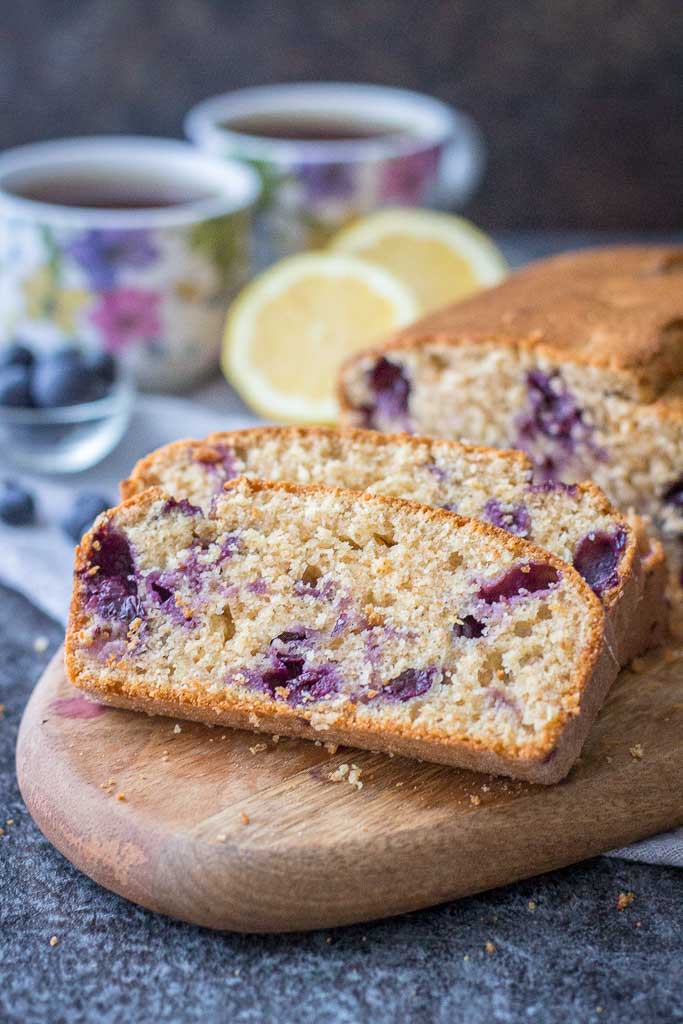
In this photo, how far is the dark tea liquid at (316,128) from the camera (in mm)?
4704

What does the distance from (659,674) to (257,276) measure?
2.51 metres

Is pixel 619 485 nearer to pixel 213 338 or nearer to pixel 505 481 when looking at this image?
pixel 505 481

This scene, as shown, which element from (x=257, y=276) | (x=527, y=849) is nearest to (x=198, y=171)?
(x=257, y=276)

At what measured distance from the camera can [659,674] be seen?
2523mm

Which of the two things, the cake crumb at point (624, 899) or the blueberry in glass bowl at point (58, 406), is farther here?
the blueberry in glass bowl at point (58, 406)

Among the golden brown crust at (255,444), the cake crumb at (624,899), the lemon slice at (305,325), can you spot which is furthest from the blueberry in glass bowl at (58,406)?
the cake crumb at (624,899)

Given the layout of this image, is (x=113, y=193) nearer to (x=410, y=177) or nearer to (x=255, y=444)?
(x=410, y=177)

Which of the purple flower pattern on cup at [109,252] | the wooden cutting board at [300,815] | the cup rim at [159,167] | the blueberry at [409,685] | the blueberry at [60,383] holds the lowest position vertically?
the wooden cutting board at [300,815]

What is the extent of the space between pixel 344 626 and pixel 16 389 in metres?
1.57

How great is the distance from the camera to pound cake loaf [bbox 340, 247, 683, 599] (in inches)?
113

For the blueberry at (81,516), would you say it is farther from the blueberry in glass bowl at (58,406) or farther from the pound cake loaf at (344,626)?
the pound cake loaf at (344,626)

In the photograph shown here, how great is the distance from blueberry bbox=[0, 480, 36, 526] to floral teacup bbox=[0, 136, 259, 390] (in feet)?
2.50

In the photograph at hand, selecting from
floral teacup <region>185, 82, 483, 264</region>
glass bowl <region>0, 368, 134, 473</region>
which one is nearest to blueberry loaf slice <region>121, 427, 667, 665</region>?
glass bowl <region>0, 368, 134, 473</region>

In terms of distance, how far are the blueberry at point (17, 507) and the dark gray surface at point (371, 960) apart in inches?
47.0
